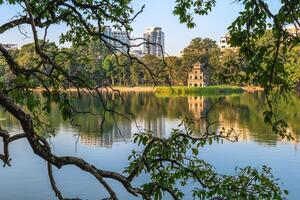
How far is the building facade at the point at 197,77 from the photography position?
7306cm

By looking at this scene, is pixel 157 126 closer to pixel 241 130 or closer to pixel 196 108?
pixel 241 130

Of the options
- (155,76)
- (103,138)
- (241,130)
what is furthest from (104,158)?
(155,76)

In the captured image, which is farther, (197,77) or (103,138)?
(197,77)

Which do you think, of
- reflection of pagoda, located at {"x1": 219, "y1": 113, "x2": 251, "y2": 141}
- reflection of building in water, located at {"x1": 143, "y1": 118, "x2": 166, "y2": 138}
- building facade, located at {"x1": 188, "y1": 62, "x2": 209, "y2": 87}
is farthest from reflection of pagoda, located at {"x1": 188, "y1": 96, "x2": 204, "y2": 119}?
building facade, located at {"x1": 188, "y1": 62, "x2": 209, "y2": 87}

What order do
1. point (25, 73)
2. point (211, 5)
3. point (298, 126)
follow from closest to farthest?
1. point (25, 73)
2. point (211, 5)
3. point (298, 126)

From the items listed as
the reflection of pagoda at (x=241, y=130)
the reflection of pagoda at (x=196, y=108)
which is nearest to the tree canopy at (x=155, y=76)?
the reflection of pagoda at (x=241, y=130)

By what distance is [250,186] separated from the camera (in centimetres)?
397

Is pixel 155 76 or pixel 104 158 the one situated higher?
pixel 155 76

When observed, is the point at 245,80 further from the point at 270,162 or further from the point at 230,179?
the point at 270,162

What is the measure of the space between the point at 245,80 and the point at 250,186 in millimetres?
1544

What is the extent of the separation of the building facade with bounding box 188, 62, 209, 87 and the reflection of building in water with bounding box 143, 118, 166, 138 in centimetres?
4311

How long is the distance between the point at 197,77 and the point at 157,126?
4742cm

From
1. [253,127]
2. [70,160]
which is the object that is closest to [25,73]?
[70,160]

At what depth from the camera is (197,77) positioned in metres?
73.2
